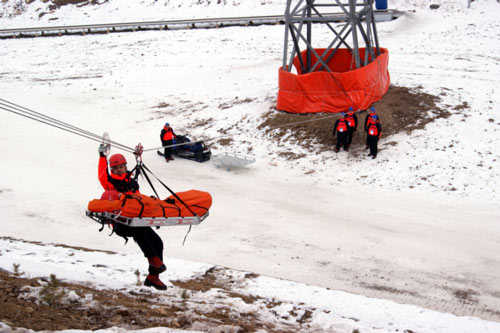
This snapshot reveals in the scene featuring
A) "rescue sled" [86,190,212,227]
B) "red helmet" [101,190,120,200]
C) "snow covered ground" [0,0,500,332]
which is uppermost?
"red helmet" [101,190,120,200]

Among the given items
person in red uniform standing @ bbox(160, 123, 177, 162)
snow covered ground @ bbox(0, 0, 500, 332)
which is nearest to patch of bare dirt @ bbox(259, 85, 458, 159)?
snow covered ground @ bbox(0, 0, 500, 332)

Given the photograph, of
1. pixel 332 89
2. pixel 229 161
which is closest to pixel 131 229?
pixel 229 161

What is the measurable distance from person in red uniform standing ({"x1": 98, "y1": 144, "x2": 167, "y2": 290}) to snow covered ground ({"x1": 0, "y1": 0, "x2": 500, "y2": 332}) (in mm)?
1707

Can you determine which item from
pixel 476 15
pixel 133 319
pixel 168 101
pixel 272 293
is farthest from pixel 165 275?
pixel 476 15

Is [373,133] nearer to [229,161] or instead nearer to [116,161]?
[229,161]

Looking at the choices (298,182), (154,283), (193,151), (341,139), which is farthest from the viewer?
(193,151)

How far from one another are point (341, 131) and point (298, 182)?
2.27 meters

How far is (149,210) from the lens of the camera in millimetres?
6836

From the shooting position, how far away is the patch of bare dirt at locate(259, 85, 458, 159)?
53.6 feet

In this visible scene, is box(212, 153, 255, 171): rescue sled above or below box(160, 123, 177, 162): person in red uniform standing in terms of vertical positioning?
below

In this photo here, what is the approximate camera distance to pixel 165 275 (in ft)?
28.4

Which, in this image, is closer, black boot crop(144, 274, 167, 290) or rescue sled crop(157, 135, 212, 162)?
black boot crop(144, 274, 167, 290)

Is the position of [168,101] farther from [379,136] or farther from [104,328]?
[104,328]

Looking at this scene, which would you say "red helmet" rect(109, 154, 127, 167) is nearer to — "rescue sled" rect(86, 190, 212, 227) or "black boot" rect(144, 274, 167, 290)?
"rescue sled" rect(86, 190, 212, 227)
